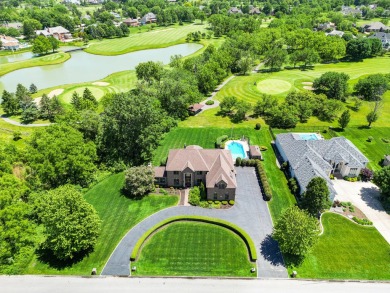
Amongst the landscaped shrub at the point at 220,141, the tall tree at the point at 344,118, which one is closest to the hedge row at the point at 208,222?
the landscaped shrub at the point at 220,141

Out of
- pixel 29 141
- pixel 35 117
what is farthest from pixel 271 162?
pixel 35 117

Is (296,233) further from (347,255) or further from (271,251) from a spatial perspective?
(347,255)

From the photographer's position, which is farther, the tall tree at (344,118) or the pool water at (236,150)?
the tall tree at (344,118)

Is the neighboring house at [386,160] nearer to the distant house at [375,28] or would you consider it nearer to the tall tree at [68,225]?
the tall tree at [68,225]

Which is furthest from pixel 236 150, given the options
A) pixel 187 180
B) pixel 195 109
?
pixel 195 109

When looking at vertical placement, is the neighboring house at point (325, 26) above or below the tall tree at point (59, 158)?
below

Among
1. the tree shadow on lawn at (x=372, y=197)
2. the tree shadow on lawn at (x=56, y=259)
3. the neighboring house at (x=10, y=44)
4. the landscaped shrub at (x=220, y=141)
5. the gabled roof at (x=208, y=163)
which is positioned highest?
the neighboring house at (x=10, y=44)
